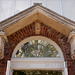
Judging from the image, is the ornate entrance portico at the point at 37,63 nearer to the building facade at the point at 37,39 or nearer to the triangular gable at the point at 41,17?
the building facade at the point at 37,39

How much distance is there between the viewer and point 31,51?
4770mm

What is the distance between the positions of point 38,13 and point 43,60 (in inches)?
60.6

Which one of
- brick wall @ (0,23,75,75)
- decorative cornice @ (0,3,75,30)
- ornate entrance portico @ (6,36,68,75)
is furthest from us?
ornate entrance portico @ (6,36,68,75)

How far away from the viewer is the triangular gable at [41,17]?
3.95m

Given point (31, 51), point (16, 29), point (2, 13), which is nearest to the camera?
point (16, 29)

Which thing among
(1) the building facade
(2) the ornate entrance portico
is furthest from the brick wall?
(2) the ornate entrance portico

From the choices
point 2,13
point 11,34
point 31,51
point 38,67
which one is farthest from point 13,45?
point 2,13

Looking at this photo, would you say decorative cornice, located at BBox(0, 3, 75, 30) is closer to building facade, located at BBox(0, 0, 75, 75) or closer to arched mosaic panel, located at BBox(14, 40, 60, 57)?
building facade, located at BBox(0, 0, 75, 75)

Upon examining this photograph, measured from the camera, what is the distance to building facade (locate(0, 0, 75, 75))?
13.1 ft

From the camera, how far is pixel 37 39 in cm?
495

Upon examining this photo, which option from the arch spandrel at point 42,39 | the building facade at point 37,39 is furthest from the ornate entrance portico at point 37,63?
the arch spandrel at point 42,39

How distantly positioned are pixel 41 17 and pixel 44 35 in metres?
0.76

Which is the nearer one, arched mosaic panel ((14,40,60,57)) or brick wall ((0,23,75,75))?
brick wall ((0,23,75,75))

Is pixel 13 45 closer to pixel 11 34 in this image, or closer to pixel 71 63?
pixel 11 34
